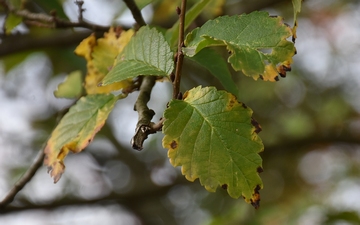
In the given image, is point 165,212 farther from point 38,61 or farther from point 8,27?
point 8,27

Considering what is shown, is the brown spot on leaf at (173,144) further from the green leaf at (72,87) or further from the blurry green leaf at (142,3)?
the green leaf at (72,87)

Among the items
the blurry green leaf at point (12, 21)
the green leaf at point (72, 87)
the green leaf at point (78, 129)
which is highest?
the blurry green leaf at point (12, 21)

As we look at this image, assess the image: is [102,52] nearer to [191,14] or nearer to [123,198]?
[191,14]

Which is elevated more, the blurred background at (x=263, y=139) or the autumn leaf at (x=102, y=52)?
the autumn leaf at (x=102, y=52)

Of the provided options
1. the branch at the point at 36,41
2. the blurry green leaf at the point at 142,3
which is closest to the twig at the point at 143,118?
the blurry green leaf at the point at 142,3

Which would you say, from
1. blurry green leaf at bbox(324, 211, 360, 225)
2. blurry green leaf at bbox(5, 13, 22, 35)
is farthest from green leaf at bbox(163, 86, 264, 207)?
blurry green leaf at bbox(324, 211, 360, 225)

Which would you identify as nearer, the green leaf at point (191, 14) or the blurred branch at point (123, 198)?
the green leaf at point (191, 14)

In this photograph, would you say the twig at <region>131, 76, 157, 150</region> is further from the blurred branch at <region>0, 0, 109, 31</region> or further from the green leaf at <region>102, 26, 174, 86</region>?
the blurred branch at <region>0, 0, 109, 31</region>
